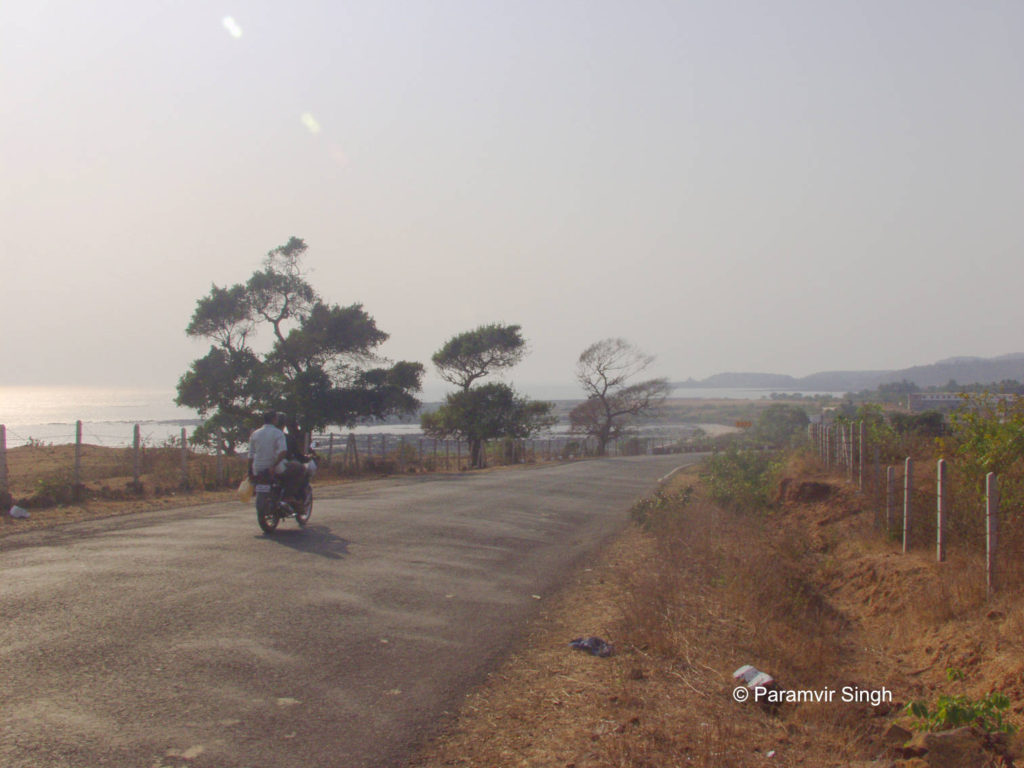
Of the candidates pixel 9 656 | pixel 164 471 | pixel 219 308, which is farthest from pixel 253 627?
pixel 219 308

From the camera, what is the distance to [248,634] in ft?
22.1

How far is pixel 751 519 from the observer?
1536cm

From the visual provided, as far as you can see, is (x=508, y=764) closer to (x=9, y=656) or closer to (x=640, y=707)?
(x=640, y=707)

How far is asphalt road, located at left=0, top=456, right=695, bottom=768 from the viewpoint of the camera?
15.7 feet

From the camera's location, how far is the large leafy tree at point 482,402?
1960 inches

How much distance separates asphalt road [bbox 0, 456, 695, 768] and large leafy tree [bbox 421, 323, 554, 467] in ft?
110

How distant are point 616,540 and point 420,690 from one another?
8.80 meters

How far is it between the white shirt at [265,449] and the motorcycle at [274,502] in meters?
0.13

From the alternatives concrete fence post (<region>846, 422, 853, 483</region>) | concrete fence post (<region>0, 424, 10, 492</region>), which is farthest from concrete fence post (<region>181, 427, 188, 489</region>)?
concrete fence post (<region>846, 422, 853, 483</region>)

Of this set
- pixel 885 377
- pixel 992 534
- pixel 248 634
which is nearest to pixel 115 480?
pixel 248 634

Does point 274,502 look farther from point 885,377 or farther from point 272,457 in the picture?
point 885,377

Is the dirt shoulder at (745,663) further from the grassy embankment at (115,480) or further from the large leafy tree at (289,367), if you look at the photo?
the large leafy tree at (289,367)

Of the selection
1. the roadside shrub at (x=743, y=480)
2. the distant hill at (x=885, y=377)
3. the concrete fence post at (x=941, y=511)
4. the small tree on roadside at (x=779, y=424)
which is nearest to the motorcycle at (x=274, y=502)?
the concrete fence post at (x=941, y=511)

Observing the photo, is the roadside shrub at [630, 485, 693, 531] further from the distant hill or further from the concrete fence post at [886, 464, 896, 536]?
the distant hill
